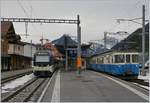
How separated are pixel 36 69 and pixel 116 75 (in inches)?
352

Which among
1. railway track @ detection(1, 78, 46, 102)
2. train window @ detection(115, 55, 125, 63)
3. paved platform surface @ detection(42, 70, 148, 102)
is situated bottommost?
railway track @ detection(1, 78, 46, 102)

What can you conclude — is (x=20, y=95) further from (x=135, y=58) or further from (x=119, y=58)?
(x=135, y=58)

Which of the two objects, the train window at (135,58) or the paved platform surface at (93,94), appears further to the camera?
the train window at (135,58)

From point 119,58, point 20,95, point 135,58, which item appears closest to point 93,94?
point 20,95

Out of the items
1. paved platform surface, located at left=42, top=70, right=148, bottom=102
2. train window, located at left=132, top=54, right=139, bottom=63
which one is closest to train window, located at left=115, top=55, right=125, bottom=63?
train window, located at left=132, top=54, right=139, bottom=63

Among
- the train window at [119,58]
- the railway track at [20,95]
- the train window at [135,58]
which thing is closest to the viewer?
the railway track at [20,95]

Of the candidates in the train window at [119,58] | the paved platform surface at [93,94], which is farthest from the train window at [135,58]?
the paved platform surface at [93,94]

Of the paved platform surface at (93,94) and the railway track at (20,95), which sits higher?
the paved platform surface at (93,94)

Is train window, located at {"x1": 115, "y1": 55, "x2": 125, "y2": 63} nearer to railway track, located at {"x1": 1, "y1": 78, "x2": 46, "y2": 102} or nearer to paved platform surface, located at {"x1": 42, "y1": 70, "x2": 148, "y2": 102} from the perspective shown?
paved platform surface, located at {"x1": 42, "y1": 70, "x2": 148, "y2": 102}

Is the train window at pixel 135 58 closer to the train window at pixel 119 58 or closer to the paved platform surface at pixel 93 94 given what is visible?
the train window at pixel 119 58

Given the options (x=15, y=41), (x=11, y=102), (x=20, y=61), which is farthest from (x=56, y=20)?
(x=20, y=61)

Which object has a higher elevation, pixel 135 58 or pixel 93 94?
pixel 135 58

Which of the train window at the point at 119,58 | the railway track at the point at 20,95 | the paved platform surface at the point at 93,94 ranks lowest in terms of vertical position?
the railway track at the point at 20,95

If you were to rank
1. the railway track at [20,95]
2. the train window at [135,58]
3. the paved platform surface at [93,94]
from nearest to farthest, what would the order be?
the paved platform surface at [93,94] < the railway track at [20,95] < the train window at [135,58]
